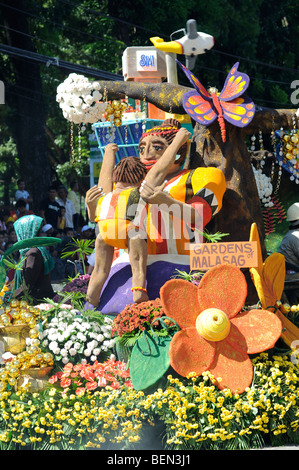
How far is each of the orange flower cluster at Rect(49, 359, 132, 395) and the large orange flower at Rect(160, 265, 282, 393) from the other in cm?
49

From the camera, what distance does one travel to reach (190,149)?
5906 millimetres

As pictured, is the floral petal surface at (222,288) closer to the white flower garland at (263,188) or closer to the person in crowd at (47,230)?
the white flower garland at (263,188)

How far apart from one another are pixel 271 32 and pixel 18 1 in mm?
6691

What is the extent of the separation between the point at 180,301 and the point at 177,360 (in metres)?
0.43

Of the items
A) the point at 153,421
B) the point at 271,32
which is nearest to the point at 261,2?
the point at 271,32

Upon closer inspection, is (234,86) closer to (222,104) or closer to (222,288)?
(222,104)

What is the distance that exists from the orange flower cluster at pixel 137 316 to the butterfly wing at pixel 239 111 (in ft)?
5.15

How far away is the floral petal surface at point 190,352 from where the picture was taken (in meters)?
4.62

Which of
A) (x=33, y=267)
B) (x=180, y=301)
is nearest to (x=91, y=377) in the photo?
(x=180, y=301)

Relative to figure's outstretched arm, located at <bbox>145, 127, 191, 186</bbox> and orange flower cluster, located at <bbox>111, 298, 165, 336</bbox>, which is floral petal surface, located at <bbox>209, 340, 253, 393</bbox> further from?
figure's outstretched arm, located at <bbox>145, 127, 191, 186</bbox>

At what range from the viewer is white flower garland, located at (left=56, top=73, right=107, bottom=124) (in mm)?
5879

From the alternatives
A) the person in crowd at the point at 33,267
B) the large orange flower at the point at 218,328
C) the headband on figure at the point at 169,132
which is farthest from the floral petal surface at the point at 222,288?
the person in crowd at the point at 33,267

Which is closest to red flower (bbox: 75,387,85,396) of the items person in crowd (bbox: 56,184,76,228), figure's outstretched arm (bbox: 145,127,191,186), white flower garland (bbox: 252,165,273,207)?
figure's outstretched arm (bbox: 145,127,191,186)

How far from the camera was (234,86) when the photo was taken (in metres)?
5.77
